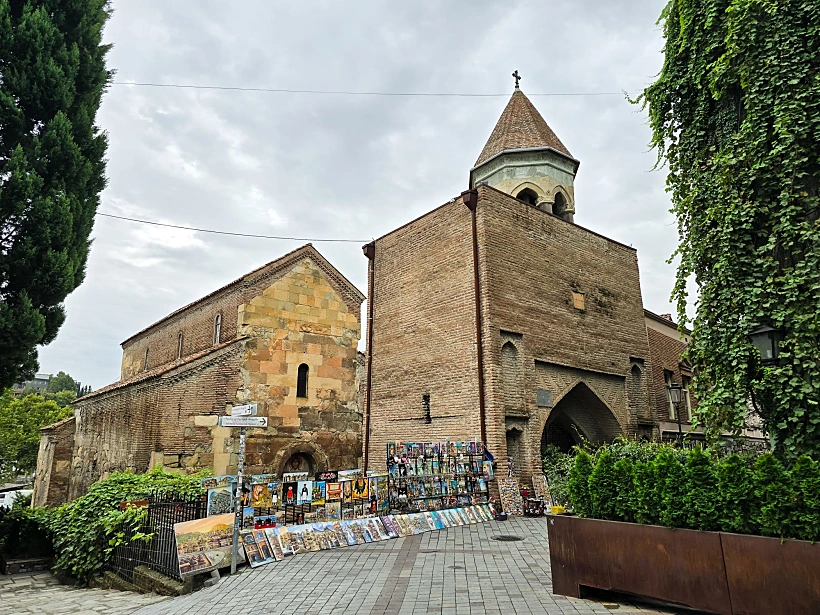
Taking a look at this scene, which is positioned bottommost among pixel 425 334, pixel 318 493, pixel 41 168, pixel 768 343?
pixel 318 493

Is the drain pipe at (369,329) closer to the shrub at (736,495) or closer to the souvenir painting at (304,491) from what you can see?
the souvenir painting at (304,491)

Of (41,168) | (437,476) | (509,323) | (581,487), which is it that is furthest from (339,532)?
(41,168)

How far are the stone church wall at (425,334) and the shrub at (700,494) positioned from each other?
748 cm

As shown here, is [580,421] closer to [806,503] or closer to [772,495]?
[772,495]

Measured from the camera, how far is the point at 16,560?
1152 cm

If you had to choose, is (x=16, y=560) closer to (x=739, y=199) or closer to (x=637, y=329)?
(x=739, y=199)

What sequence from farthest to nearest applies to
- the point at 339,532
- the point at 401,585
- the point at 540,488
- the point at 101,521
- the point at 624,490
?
the point at 540,488, the point at 101,521, the point at 339,532, the point at 401,585, the point at 624,490

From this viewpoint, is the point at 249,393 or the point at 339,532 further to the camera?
the point at 249,393

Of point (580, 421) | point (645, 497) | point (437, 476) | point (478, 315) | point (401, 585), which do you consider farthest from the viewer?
point (580, 421)

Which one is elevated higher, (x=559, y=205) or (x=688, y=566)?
(x=559, y=205)

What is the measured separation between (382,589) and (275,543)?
2.70 m

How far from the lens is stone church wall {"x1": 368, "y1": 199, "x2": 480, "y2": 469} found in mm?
13609

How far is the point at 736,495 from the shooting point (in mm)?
5012

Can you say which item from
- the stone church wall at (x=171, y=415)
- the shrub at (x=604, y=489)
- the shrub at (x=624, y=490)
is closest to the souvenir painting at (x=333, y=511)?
the shrub at (x=604, y=489)
